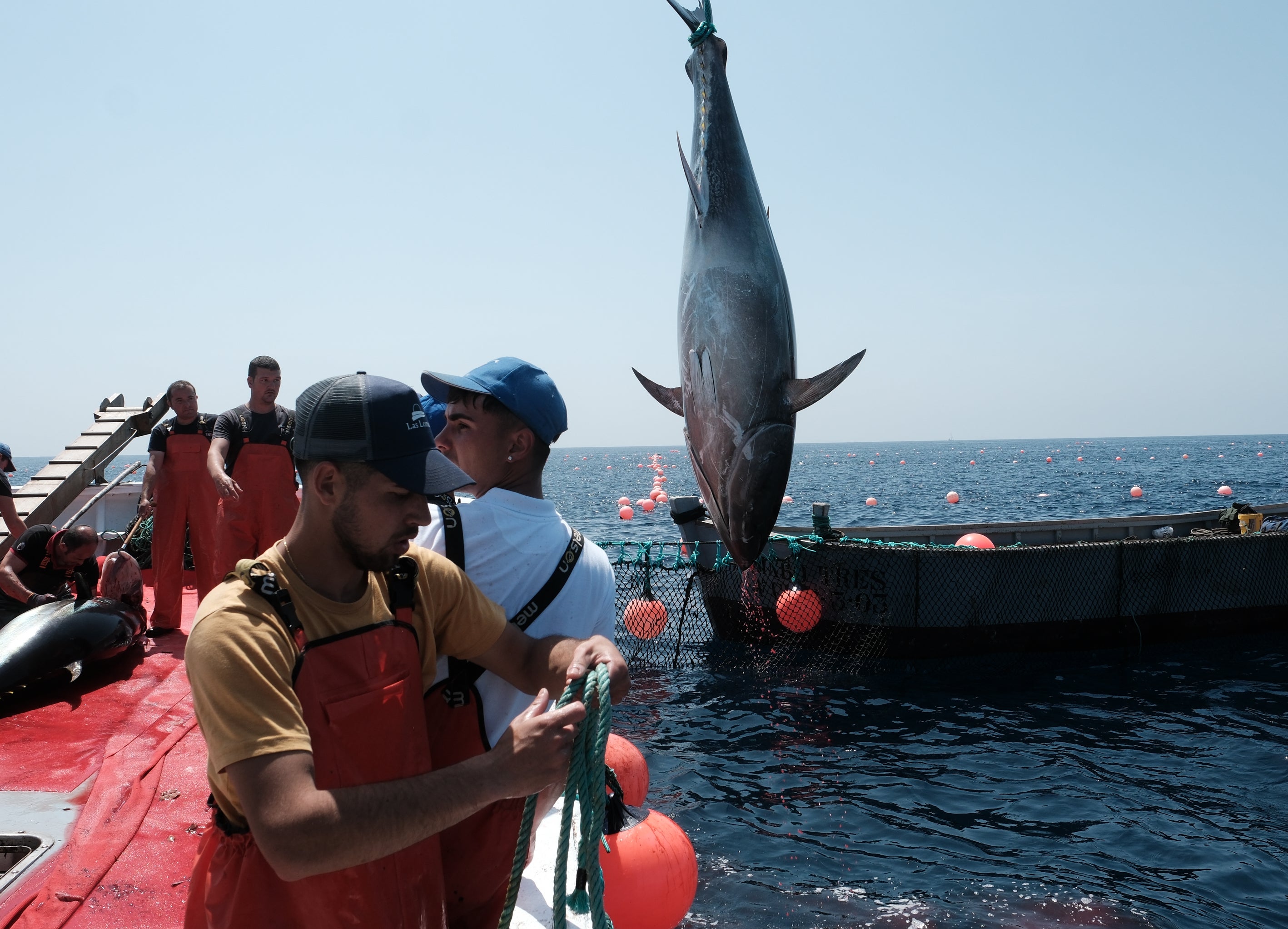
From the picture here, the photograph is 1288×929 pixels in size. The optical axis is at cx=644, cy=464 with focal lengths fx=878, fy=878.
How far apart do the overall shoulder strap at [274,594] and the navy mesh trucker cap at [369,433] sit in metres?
0.22

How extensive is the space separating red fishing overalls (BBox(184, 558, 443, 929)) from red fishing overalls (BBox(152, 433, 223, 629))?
5.80 metres

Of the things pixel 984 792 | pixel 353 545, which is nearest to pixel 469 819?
pixel 353 545

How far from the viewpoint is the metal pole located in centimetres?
830

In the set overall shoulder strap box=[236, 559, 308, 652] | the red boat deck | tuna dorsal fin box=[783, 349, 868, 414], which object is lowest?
the red boat deck

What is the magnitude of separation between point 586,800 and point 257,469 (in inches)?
205

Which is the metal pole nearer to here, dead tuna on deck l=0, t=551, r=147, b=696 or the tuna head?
the tuna head

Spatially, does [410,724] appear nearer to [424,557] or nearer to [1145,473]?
[424,557]

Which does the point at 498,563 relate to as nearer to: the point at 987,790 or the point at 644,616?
the point at 987,790

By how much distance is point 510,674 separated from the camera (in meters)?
1.88

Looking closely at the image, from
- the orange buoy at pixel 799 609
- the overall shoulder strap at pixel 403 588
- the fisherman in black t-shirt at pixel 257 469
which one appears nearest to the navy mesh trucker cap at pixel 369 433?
the overall shoulder strap at pixel 403 588

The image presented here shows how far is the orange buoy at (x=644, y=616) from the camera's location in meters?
9.98

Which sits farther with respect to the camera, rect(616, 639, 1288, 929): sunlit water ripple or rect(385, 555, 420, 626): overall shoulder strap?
rect(616, 639, 1288, 929): sunlit water ripple

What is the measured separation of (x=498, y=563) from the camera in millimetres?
2064

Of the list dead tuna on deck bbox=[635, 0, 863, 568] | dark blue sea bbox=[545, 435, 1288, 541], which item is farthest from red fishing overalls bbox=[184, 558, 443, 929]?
dark blue sea bbox=[545, 435, 1288, 541]
